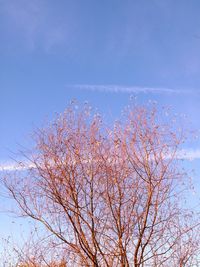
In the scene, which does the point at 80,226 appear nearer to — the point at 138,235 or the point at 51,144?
the point at 138,235

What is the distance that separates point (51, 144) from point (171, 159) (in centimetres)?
295

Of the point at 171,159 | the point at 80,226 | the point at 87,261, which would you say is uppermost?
the point at 171,159

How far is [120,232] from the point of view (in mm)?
9508

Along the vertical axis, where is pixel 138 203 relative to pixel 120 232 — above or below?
above

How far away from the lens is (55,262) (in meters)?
11.2

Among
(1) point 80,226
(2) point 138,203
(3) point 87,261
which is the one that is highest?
(2) point 138,203

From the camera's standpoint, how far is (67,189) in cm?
973

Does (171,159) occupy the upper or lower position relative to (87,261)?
upper

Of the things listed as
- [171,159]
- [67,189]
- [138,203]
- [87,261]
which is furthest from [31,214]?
[171,159]

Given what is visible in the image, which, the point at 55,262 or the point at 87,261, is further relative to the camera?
the point at 55,262

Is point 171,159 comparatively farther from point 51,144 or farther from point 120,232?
point 51,144

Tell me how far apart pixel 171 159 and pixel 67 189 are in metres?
2.59

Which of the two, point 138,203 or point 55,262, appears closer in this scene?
point 138,203

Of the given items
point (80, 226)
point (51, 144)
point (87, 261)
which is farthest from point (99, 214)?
point (51, 144)
